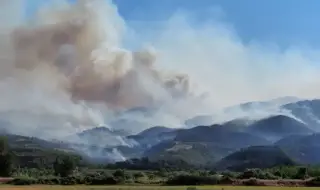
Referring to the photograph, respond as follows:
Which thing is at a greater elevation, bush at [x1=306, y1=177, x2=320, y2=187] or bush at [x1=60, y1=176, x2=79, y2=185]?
bush at [x1=60, y1=176, x2=79, y2=185]

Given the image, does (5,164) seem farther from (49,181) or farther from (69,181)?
(69,181)

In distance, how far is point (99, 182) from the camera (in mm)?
104438

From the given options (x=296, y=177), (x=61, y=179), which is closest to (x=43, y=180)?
(x=61, y=179)

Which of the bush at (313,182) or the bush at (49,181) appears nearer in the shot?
the bush at (313,182)

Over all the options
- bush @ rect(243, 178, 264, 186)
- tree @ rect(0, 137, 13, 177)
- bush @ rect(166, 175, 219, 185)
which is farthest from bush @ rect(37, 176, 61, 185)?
bush @ rect(243, 178, 264, 186)

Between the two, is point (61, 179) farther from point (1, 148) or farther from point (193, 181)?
point (1, 148)

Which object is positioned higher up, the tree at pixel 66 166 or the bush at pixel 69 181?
the tree at pixel 66 166

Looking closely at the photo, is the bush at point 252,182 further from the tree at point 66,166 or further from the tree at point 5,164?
the tree at point 5,164

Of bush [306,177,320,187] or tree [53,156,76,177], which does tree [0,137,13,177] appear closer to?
tree [53,156,76,177]

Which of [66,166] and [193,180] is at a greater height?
[66,166]

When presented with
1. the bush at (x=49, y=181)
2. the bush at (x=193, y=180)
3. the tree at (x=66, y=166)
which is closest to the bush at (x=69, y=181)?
the bush at (x=49, y=181)

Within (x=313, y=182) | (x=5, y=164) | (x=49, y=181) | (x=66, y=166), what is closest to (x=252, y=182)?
(x=313, y=182)

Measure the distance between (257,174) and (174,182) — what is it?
22.0 meters

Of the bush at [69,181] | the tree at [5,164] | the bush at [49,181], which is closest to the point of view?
the bush at [69,181]
